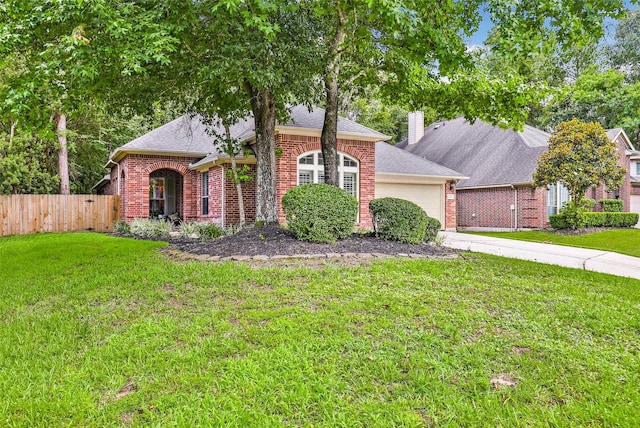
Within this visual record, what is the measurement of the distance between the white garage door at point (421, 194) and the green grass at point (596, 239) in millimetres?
3239

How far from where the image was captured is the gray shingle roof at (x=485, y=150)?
1820 centimetres

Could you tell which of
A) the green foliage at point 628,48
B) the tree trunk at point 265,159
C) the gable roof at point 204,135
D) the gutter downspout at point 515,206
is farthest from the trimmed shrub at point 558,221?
the green foliage at point 628,48

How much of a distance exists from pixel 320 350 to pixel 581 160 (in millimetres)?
15661

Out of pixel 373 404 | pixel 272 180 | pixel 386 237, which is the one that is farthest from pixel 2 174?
pixel 373 404

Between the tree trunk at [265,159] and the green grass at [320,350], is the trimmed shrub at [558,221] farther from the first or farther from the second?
the tree trunk at [265,159]

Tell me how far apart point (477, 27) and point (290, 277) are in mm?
6927

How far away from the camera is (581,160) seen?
1534cm

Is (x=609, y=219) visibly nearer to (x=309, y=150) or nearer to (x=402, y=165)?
(x=402, y=165)

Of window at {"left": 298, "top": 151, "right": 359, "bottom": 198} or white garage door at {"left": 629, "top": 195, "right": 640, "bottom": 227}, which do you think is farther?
white garage door at {"left": 629, "top": 195, "right": 640, "bottom": 227}

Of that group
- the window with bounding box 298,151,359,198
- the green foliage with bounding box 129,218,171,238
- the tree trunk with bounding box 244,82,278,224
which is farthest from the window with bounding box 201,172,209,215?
the tree trunk with bounding box 244,82,278,224

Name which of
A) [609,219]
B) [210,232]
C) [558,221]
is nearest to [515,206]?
[558,221]

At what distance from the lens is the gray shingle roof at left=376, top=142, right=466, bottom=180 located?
16297mm

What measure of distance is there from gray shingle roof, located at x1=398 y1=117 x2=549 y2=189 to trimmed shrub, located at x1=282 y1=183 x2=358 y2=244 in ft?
37.4

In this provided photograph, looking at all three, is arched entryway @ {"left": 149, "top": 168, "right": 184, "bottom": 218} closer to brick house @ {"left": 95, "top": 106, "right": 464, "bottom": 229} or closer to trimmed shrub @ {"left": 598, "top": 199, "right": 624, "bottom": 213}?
brick house @ {"left": 95, "top": 106, "right": 464, "bottom": 229}
